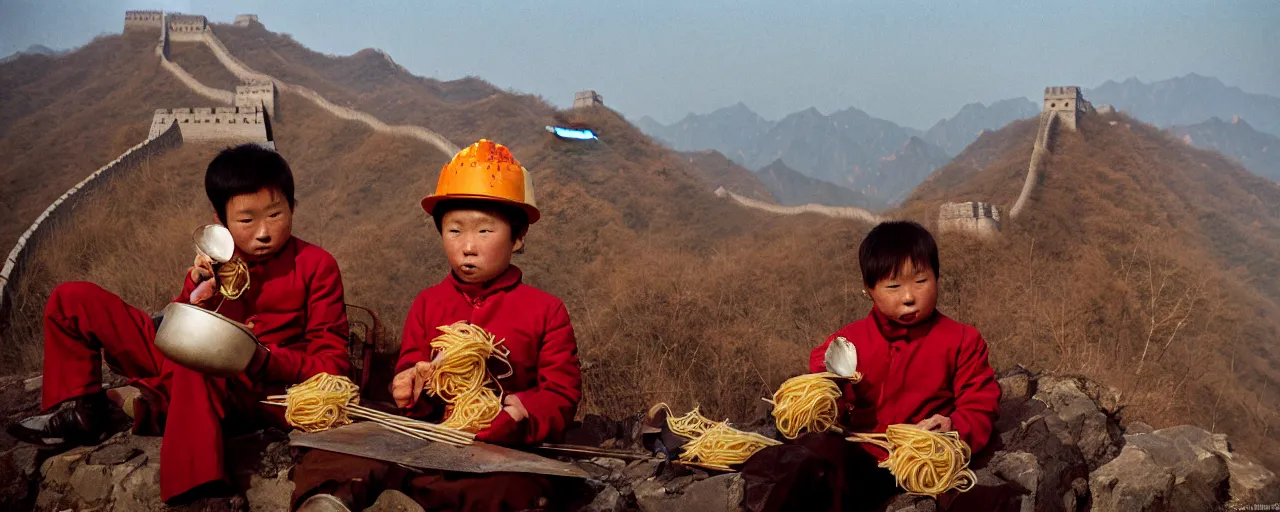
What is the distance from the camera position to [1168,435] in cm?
403

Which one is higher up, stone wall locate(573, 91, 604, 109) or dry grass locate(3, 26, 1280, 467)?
stone wall locate(573, 91, 604, 109)

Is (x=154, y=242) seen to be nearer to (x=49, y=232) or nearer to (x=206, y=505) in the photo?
(x=49, y=232)

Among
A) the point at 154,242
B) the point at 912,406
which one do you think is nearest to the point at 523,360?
the point at 912,406

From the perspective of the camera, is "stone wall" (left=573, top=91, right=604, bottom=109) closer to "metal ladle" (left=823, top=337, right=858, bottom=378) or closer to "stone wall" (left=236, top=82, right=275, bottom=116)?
"stone wall" (left=236, top=82, right=275, bottom=116)

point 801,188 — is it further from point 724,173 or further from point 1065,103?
point 1065,103

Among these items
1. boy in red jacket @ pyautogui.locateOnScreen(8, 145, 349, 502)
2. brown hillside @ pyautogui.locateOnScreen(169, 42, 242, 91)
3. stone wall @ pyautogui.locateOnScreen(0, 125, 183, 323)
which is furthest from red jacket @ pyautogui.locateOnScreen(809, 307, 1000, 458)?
brown hillside @ pyautogui.locateOnScreen(169, 42, 242, 91)

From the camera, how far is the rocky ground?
11.0 feet

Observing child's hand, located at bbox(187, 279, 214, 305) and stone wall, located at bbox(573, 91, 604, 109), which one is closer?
child's hand, located at bbox(187, 279, 214, 305)

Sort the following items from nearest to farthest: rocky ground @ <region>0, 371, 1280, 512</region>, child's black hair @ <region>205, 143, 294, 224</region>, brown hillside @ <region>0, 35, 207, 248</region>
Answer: rocky ground @ <region>0, 371, 1280, 512</region> → child's black hair @ <region>205, 143, 294, 224</region> → brown hillside @ <region>0, 35, 207, 248</region>

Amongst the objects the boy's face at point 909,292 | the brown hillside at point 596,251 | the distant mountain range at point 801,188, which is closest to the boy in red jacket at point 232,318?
the boy's face at point 909,292

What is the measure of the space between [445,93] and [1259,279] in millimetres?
51993

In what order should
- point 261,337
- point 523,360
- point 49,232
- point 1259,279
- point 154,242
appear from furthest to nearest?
point 1259,279, point 49,232, point 154,242, point 261,337, point 523,360

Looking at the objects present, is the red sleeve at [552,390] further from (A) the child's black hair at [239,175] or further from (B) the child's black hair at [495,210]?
(A) the child's black hair at [239,175]

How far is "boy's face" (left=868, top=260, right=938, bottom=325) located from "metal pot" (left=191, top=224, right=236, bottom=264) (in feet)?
8.56
